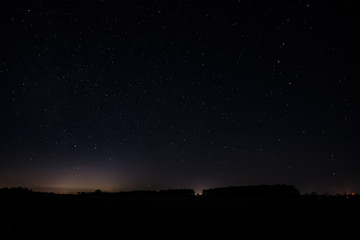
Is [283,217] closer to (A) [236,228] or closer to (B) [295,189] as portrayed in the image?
(A) [236,228]

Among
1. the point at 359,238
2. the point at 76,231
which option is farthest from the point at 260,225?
the point at 76,231

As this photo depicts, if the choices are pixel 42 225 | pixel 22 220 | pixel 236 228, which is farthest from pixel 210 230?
pixel 22 220

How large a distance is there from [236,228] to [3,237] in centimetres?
681

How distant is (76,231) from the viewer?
771 cm

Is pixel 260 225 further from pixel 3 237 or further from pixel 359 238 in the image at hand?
pixel 3 237

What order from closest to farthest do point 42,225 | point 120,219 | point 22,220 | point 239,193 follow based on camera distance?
point 42,225 < point 22,220 < point 120,219 < point 239,193

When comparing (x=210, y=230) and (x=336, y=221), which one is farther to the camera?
(x=336, y=221)

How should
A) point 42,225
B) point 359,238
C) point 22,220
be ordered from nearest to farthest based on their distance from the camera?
1. point 359,238
2. point 42,225
3. point 22,220

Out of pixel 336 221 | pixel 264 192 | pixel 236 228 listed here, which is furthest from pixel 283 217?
pixel 264 192

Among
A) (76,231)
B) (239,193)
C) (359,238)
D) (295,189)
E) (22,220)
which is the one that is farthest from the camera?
(239,193)

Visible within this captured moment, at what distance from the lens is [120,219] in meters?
9.74

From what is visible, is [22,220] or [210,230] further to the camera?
[22,220]

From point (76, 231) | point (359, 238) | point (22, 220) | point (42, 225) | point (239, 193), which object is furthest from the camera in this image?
point (239, 193)

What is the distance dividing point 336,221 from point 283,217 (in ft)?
5.88
